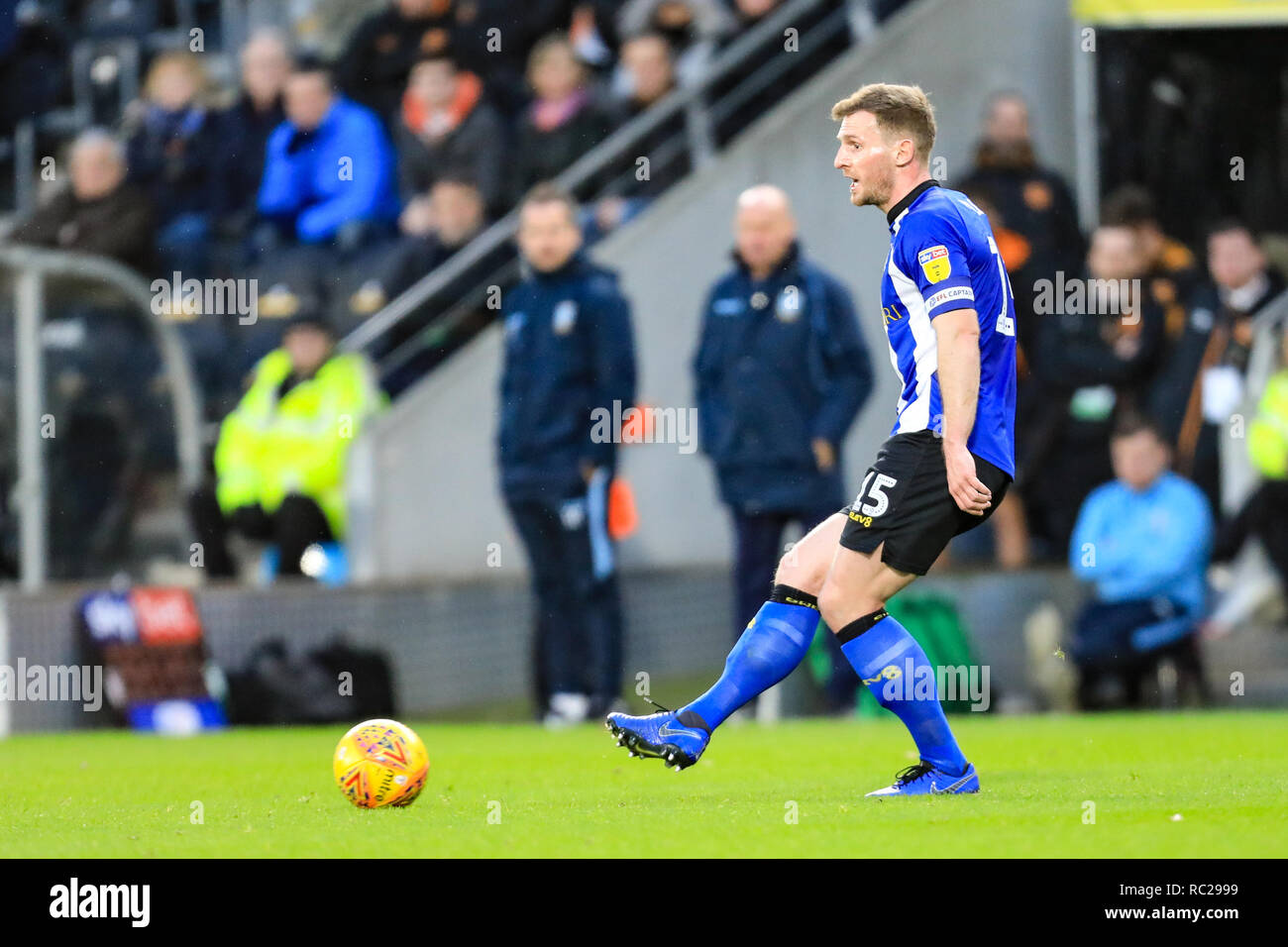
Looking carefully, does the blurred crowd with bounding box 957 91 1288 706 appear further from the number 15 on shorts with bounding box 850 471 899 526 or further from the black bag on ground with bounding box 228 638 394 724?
the number 15 on shorts with bounding box 850 471 899 526

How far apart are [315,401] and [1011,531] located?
164 inches

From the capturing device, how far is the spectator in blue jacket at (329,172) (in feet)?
48.5

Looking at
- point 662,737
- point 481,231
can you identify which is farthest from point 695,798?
point 481,231

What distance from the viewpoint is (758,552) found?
11.9 m

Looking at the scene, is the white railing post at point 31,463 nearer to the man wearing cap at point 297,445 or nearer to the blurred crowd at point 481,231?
the blurred crowd at point 481,231

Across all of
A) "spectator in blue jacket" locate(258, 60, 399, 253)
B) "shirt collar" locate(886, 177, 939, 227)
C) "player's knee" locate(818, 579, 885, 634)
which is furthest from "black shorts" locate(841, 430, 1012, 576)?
"spectator in blue jacket" locate(258, 60, 399, 253)

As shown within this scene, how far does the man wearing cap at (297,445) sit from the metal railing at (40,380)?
440mm

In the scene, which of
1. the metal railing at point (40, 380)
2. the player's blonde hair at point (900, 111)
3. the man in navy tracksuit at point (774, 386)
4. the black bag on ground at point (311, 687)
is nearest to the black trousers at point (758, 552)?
the man in navy tracksuit at point (774, 386)

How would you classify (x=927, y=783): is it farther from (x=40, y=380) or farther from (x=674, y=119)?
(x=674, y=119)

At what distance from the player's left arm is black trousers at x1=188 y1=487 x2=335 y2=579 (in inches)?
281

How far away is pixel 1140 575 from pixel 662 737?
19.3ft

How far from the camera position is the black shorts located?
266 inches
